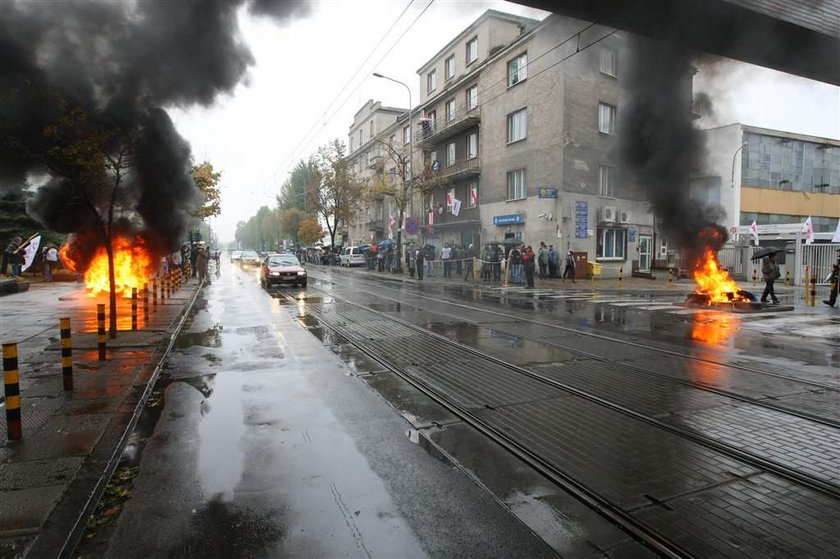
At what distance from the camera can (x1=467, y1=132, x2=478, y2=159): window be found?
31000 mm

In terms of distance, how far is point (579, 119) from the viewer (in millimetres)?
24359

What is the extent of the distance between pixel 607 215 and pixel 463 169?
9736 mm

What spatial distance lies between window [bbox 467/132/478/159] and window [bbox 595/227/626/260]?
9209mm

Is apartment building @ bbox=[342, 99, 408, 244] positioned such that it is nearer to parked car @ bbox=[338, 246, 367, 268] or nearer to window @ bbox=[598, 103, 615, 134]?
parked car @ bbox=[338, 246, 367, 268]

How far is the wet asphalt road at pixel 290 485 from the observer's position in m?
2.87

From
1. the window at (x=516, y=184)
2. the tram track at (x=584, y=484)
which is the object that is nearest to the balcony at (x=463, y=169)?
the window at (x=516, y=184)

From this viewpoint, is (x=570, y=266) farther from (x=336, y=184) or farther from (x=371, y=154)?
(x=371, y=154)

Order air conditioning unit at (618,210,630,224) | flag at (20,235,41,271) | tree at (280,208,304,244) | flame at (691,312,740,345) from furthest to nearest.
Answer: tree at (280,208,304,244)
air conditioning unit at (618,210,630,224)
flag at (20,235,41,271)
flame at (691,312,740,345)

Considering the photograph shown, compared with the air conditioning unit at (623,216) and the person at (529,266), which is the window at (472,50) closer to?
the air conditioning unit at (623,216)

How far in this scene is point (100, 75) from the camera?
7195 millimetres

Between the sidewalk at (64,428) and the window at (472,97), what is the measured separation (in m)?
24.8

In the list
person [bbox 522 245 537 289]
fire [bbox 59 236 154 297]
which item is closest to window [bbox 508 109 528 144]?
person [bbox 522 245 537 289]

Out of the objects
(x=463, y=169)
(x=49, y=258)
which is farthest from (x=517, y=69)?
(x=49, y=258)

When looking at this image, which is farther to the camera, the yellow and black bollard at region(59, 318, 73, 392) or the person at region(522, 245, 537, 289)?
the person at region(522, 245, 537, 289)
